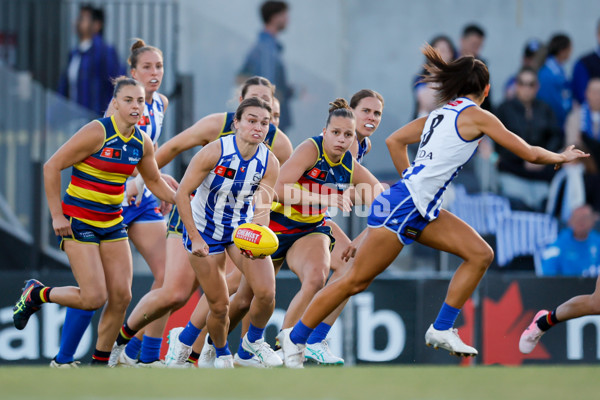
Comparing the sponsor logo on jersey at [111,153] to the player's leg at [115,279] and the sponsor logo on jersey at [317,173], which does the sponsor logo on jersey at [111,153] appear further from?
the sponsor logo on jersey at [317,173]

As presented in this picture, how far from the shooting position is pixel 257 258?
714 centimetres

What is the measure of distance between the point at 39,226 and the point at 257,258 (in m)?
4.42

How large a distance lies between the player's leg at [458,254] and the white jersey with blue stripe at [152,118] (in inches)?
102

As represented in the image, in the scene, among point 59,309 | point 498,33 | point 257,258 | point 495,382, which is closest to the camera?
point 495,382

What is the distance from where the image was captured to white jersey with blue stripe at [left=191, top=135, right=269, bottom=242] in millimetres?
7168

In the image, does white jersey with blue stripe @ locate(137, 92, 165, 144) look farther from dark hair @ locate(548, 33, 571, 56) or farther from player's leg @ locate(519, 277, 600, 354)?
dark hair @ locate(548, 33, 571, 56)

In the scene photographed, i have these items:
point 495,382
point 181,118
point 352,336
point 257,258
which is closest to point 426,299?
point 352,336

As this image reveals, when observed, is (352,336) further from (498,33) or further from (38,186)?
(498,33)

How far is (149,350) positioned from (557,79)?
21.7 feet

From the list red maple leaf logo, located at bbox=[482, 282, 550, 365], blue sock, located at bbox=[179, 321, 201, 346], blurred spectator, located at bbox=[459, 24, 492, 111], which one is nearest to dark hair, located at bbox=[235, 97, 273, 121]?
blue sock, located at bbox=[179, 321, 201, 346]

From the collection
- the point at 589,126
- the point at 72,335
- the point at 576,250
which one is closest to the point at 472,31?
the point at 589,126

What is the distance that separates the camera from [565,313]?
7.52 metres

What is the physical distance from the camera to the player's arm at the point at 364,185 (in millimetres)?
7836

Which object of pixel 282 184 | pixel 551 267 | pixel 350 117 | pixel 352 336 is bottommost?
pixel 352 336
